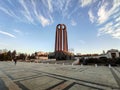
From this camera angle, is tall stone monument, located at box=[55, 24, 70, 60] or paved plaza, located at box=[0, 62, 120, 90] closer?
paved plaza, located at box=[0, 62, 120, 90]

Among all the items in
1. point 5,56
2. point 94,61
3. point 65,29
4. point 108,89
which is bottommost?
point 108,89

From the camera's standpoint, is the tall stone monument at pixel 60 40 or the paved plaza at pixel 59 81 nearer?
the paved plaza at pixel 59 81

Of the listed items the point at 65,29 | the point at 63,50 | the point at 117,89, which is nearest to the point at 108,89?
the point at 117,89

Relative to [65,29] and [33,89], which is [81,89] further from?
[65,29]

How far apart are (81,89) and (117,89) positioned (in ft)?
6.54

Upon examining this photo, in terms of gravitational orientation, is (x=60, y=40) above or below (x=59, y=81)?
above

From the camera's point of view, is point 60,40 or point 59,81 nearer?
point 59,81

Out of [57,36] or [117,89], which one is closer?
[117,89]

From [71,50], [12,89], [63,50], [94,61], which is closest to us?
[12,89]

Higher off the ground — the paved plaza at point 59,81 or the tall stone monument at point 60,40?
the tall stone monument at point 60,40

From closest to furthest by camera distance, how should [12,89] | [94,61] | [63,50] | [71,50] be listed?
[12,89] < [94,61] < [63,50] < [71,50]

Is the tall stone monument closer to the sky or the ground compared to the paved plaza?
closer to the sky

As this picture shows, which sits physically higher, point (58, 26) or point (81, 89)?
point (58, 26)

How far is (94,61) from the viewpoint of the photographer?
41500 mm
